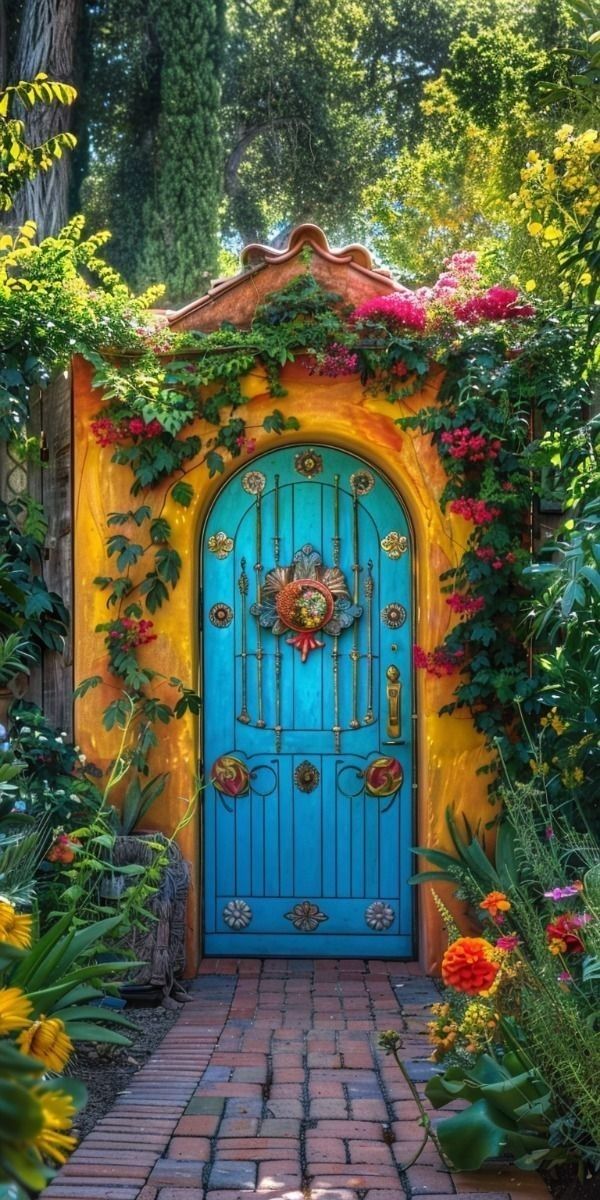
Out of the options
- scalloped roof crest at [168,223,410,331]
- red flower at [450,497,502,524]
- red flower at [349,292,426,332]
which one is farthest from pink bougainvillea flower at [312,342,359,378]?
red flower at [450,497,502,524]

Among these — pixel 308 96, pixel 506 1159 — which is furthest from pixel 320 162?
pixel 506 1159

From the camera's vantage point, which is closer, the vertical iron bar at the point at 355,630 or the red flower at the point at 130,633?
the red flower at the point at 130,633

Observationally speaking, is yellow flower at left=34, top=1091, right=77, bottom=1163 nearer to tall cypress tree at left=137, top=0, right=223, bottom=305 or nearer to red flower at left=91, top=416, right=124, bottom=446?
red flower at left=91, top=416, right=124, bottom=446

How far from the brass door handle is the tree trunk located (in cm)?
736

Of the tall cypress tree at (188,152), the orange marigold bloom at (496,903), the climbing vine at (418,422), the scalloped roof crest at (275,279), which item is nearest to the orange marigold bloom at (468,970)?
the orange marigold bloom at (496,903)

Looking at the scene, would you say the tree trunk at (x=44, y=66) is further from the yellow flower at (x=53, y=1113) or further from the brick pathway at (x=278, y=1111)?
the yellow flower at (x=53, y=1113)

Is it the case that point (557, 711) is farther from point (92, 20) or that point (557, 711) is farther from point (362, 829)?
point (92, 20)

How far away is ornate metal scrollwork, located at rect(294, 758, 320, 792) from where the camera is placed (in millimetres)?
5914

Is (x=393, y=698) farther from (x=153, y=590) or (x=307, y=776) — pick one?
(x=153, y=590)

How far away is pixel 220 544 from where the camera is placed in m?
5.95

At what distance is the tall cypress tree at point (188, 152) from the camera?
53.5 feet

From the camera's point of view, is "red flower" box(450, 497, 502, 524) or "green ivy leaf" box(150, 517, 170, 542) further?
"green ivy leaf" box(150, 517, 170, 542)

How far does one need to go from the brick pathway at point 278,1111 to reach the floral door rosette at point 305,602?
161 cm

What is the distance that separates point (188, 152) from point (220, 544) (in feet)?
38.9
